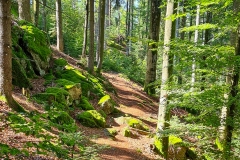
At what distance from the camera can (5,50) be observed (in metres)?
5.07

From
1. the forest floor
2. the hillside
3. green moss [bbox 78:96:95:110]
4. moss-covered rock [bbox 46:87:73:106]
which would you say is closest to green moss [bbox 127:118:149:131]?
the hillside

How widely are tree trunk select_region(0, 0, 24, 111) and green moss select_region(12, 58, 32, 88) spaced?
7.19 feet

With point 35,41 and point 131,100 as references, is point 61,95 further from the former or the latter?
point 131,100

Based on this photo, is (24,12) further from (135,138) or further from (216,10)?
(216,10)

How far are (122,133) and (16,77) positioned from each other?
4131mm

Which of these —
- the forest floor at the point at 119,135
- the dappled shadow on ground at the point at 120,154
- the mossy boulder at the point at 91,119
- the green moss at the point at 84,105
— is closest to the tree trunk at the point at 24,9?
the forest floor at the point at 119,135

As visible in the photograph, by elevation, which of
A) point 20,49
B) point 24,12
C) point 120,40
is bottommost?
point 20,49

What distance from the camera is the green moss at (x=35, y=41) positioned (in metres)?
9.44

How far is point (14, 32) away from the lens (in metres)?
9.03

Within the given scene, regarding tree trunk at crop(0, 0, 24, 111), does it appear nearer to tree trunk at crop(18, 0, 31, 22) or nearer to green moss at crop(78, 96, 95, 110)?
green moss at crop(78, 96, 95, 110)

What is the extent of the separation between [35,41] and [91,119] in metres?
4.14

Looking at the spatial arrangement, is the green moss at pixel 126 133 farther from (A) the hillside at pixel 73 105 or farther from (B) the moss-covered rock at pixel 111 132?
(B) the moss-covered rock at pixel 111 132

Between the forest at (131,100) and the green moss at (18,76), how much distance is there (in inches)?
1.3

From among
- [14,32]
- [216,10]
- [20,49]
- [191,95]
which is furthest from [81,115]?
[216,10]
